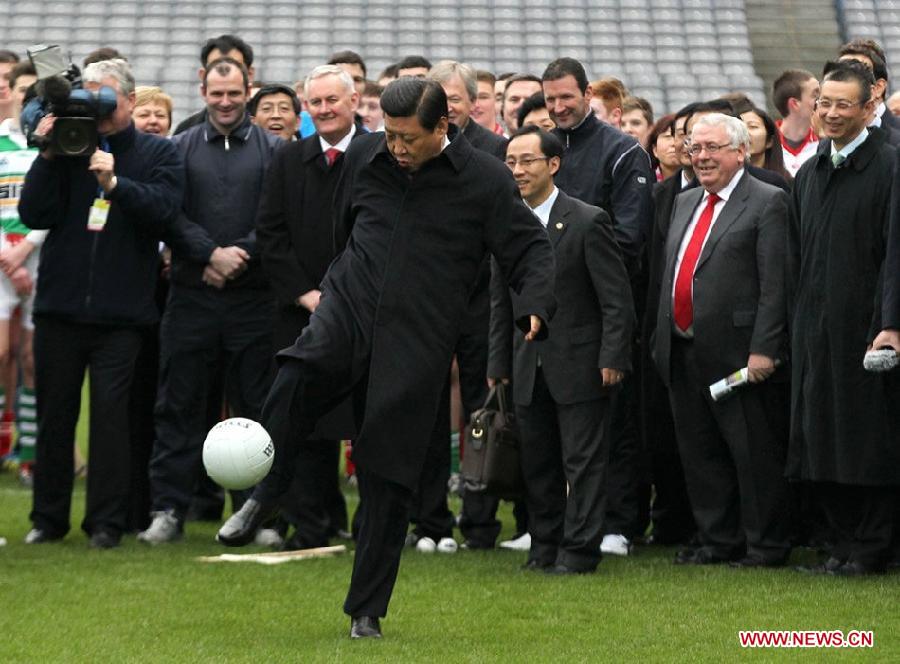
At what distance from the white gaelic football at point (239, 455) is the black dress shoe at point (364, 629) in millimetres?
819

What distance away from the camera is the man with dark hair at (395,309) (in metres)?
6.02

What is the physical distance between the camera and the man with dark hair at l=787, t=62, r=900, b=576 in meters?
7.62

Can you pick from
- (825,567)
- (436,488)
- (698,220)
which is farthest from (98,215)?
(825,567)

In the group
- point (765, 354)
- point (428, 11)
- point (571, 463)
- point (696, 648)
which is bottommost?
point (696, 648)

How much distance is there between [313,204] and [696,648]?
3399 mm

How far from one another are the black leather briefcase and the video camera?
2.37 meters

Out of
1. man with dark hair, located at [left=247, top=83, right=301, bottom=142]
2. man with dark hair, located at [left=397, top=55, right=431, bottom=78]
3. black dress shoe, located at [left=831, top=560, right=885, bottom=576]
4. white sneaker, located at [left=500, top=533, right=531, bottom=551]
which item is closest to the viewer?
black dress shoe, located at [left=831, top=560, right=885, bottom=576]

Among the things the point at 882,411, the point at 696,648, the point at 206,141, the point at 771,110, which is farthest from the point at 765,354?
the point at 771,110

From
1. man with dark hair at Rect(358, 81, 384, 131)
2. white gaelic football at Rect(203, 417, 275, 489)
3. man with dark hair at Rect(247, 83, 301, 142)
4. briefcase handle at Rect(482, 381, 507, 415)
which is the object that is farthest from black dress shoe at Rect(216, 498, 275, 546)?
man with dark hair at Rect(358, 81, 384, 131)

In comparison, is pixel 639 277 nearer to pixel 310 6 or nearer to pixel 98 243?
pixel 98 243

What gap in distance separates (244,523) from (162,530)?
3162 millimetres

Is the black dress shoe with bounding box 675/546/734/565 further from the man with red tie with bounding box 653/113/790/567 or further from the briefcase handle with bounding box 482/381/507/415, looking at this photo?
the briefcase handle with bounding box 482/381/507/415

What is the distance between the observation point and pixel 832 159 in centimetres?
776

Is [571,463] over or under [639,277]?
under
